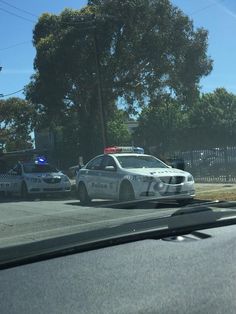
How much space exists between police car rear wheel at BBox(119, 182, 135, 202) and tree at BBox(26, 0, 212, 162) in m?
19.2

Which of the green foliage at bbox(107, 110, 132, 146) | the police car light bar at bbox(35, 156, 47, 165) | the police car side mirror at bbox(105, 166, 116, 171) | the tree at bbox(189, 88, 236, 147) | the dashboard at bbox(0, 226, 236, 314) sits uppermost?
the tree at bbox(189, 88, 236, 147)

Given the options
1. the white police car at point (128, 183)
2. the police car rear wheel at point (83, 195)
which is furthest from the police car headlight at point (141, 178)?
the police car rear wheel at point (83, 195)

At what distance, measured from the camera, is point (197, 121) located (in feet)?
198

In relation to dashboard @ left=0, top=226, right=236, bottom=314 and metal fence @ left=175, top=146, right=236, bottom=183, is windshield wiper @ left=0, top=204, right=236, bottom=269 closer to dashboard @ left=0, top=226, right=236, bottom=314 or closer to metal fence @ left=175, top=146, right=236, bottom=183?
dashboard @ left=0, top=226, right=236, bottom=314

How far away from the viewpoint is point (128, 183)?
5.14 meters

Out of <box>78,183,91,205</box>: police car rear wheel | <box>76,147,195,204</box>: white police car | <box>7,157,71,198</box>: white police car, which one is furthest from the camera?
<box>7,157,71,198</box>: white police car

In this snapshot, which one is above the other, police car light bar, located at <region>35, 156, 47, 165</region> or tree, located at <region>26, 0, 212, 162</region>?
tree, located at <region>26, 0, 212, 162</region>

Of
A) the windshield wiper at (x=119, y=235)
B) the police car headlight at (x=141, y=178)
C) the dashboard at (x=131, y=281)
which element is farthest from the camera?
the police car headlight at (x=141, y=178)

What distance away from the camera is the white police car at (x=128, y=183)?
4.25m

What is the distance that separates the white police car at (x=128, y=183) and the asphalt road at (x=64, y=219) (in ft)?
1.02

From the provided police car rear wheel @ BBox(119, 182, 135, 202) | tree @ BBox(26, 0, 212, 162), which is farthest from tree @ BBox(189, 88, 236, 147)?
police car rear wheel @ BBox(119, 182, 135, 202)

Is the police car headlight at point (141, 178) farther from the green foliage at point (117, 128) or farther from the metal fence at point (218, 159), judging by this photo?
the green foliage at point (117, 128)

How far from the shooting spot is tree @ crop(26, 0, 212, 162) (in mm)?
25906

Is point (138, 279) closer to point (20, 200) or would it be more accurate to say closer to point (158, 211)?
point (158, 211)
